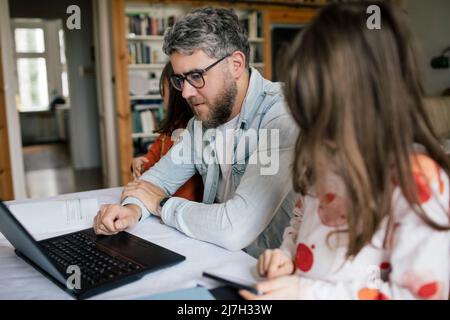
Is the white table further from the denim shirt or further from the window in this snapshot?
the window

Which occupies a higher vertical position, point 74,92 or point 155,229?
point 74,92

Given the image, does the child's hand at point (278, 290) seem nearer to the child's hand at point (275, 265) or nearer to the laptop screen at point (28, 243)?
the child's hand at point (275, 265)

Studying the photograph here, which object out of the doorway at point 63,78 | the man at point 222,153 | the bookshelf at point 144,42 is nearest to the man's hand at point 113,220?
the man at point 222,153

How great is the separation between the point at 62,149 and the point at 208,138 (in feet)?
23.1

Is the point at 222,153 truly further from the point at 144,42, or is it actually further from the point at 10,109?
the point at 144,42

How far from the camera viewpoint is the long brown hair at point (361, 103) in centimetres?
69

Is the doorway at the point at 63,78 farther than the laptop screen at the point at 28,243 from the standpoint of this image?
Yes

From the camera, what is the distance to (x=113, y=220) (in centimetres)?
118

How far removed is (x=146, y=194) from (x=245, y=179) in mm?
375

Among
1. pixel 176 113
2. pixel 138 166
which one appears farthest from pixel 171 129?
pixel 138 166

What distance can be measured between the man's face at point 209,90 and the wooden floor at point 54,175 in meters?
3.30
